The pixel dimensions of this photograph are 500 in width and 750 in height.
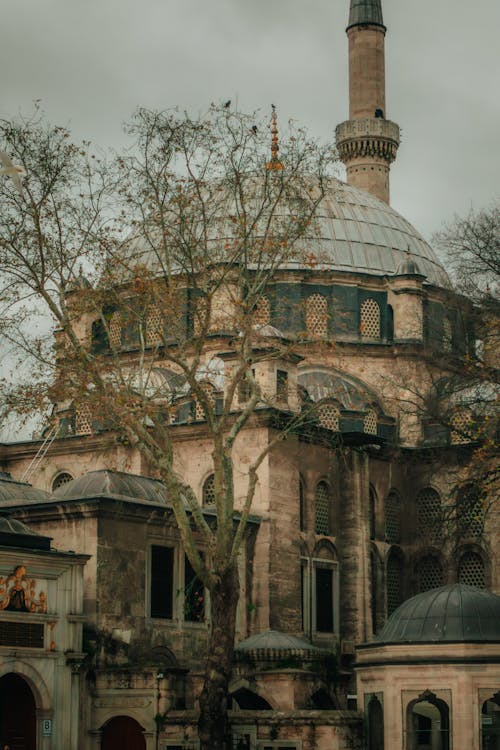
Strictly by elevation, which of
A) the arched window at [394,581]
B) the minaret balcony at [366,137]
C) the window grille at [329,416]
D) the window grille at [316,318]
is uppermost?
the minaret balcony at [366,137]

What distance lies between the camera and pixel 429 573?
44531 millimetres

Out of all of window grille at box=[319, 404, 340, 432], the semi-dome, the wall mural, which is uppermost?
the semi-dome

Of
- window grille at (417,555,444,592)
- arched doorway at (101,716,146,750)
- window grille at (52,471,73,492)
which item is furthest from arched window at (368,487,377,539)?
arched doorway at (101,716,146,750)

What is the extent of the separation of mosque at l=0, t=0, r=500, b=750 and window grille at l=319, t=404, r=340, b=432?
0.13 m

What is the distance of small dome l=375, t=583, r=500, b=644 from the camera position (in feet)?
95.5

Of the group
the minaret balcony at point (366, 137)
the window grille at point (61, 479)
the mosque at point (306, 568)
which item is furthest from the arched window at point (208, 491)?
the minaret balcony at point (366, 137)

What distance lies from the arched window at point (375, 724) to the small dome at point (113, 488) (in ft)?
27.7

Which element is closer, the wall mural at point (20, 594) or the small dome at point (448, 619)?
the small dome at point (448, 619)

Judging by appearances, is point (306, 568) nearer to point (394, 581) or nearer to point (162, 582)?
point (394, 581)

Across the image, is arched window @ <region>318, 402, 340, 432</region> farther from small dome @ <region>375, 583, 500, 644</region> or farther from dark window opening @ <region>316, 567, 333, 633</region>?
small dome @ <region>375, 583, 500, 644</region>

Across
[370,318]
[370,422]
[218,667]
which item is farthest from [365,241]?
[218,667]

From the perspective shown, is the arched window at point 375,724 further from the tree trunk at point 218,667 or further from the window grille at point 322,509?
the window grille at point 322,509

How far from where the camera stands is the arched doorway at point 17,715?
1251 inches

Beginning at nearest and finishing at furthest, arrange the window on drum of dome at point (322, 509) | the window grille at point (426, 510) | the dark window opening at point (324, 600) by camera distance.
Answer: the dark window opening at point (324, 600), the window on drum of dome at point (322, 509), the window grille at point (426, 510)
